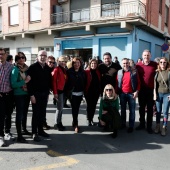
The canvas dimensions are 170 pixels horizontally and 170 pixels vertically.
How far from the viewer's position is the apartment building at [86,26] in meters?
15.1

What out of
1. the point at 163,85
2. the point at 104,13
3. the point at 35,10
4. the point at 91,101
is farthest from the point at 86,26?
the point at 163,85

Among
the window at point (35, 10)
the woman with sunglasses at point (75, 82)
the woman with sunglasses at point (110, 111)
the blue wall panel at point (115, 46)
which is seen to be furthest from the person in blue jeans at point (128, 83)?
the window at point (35, 10)

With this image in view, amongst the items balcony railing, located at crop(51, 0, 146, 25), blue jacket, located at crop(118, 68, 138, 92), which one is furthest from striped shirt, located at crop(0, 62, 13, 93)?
balcony railing, located at crop(51, 0, 146, 25)

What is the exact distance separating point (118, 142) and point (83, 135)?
885 mm

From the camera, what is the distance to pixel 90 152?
4238mm

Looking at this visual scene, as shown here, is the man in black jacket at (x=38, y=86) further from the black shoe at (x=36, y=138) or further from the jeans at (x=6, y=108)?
the jeans at (x=6, y=108)

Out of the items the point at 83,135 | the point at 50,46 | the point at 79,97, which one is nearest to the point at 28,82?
the point at 79,97

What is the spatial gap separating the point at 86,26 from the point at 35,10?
6131mm

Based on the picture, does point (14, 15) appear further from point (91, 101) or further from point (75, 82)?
point (75, 82)

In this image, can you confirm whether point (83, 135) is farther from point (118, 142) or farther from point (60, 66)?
point (60, 66)

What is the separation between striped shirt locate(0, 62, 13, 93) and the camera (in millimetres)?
4309

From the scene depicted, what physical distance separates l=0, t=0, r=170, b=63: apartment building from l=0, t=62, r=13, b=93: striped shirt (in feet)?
36.8

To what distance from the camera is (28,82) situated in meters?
4.59

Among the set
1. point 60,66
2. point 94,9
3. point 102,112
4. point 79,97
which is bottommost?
point 102,112
